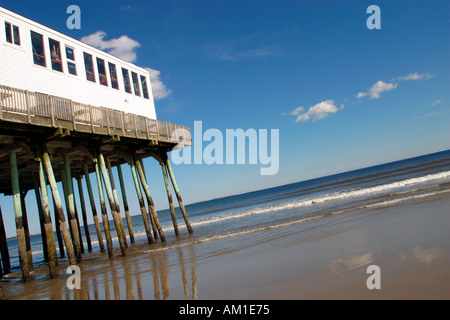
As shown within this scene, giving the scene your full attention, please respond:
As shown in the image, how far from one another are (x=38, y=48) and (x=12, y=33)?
3.73ft

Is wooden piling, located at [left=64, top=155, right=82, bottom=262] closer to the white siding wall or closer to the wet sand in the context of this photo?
the wet sand

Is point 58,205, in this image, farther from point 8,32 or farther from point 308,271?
point 308,271

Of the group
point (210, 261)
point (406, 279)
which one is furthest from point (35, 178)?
point (406, 279)

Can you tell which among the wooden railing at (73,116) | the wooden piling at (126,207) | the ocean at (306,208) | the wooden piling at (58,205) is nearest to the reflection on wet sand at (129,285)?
the wooden piling at (58,205)

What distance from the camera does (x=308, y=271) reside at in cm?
595

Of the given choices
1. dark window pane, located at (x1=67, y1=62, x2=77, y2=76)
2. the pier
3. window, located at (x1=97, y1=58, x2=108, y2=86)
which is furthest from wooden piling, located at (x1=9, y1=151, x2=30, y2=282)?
window, located at (x1=97, y1=58, x2=108, y2=86)

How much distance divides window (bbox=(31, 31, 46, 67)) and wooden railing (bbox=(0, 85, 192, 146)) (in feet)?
10.5

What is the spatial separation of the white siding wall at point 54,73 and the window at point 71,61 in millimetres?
166

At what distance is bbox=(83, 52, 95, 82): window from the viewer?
15.0 metres

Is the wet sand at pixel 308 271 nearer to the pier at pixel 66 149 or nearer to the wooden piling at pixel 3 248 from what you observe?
the pier at pixel 66 149

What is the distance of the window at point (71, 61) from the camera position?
14.0 metres

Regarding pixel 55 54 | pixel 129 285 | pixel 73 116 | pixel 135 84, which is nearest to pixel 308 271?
pixel 129 285

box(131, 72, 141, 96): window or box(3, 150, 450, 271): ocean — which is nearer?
box(3, 150, 450, 271): ocean
